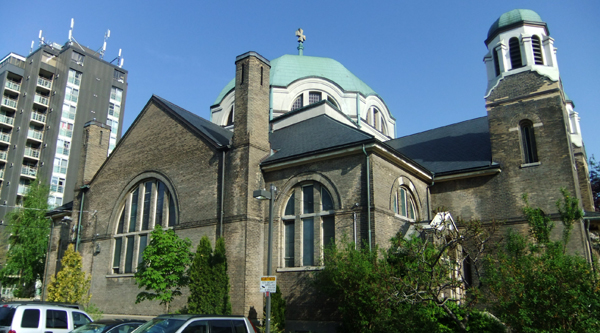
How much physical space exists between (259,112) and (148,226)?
26.3ft

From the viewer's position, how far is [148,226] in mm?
23766

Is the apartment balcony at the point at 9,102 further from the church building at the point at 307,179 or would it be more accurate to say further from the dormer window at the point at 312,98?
the dormer window at the point at 312,98

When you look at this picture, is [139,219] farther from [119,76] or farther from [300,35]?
[119,76]

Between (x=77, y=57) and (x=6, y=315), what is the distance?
54492mm

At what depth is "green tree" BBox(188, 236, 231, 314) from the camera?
18.1 m

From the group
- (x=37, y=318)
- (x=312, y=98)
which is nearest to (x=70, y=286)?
(x=37, y=318)

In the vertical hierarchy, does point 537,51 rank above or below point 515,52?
below

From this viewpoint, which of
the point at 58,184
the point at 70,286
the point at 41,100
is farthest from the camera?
the point at 41,100

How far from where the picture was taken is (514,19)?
76.3 ft

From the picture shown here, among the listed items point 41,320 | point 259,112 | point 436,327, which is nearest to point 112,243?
point 259,112

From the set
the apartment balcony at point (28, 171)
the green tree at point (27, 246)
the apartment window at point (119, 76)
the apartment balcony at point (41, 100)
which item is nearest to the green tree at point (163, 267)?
the green tree at point (27, 246)

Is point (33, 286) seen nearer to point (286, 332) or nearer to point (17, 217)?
point (17, 217)

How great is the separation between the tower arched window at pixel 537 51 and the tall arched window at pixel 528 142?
3073 mm

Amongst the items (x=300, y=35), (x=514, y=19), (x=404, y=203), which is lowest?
(x=404, y=203)
